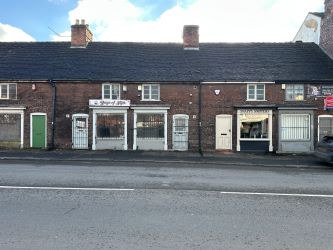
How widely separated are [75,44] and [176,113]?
9.67m

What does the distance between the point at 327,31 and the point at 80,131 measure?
735 inches

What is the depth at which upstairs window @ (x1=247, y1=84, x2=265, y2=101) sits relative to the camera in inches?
961

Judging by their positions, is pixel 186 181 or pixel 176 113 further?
pixel 176 113

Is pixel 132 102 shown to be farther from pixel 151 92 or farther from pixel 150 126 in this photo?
pixel 150 126

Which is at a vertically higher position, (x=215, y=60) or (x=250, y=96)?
(x=215, y=60)

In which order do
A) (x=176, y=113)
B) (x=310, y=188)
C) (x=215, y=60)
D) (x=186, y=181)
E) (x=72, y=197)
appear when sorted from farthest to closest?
(x=215, y=60)
(x=176, y=113)
(x=186, y=181)
(x=310, y=188)
(x=72, y=197)

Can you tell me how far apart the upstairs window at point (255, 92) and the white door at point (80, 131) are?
10632 millimetres

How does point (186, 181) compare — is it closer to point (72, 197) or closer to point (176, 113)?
point (72, 197)

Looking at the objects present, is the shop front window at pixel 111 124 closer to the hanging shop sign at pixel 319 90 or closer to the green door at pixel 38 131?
the green door at pixel 38 131

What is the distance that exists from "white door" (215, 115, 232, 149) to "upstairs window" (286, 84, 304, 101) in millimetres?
4031

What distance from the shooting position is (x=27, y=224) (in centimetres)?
666

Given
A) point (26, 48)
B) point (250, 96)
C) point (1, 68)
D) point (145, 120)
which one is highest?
point (26, 48)

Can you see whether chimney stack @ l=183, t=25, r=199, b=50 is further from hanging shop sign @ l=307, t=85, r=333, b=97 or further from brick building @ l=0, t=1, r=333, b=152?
hanging shop sign @ l=307, t=85, r=333, b=97

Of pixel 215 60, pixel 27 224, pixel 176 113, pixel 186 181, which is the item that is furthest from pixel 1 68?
pixel 27 224
